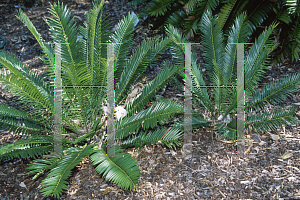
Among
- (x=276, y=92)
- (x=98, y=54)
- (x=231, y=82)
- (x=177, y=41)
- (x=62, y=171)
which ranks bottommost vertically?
(x=62, y=171)

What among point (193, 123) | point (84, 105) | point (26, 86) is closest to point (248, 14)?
point (193, 123)

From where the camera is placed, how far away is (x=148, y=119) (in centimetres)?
241

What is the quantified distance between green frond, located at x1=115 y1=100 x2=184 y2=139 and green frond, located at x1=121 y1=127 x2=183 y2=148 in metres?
0.11

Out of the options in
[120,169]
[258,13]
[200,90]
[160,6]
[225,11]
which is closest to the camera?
[120,169]

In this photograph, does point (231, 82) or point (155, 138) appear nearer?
point (155, 138)

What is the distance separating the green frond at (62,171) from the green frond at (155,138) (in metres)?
0.36

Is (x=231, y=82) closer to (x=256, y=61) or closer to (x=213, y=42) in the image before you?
(x=256, y=61)

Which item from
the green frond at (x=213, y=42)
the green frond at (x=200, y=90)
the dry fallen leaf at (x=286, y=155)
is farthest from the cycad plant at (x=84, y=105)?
the dry fallen leaf at (x=286, y=155)

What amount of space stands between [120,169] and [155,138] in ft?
1.54

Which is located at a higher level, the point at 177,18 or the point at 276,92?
the point at 177,18

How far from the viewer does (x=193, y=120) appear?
8.84 feet

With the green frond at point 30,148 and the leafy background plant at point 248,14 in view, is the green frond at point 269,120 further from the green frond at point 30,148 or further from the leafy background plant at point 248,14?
the green frond at point 30,148

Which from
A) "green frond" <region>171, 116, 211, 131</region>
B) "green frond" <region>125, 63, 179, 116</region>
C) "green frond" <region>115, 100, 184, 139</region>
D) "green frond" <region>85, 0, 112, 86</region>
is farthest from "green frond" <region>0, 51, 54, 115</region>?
"green frond" <region>171, 116, 211, 131</region>

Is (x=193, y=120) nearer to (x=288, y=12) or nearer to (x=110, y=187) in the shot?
(x=110, y=187)
